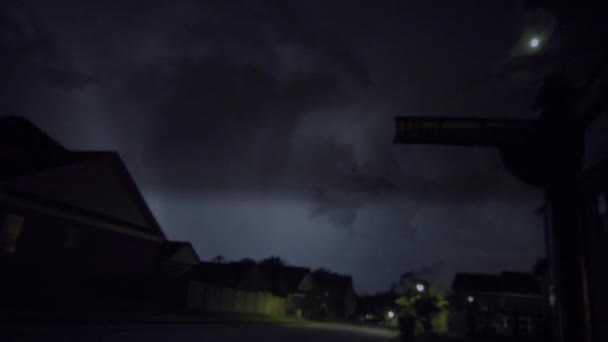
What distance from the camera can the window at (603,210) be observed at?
8625mm

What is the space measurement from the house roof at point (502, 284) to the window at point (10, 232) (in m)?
45.2

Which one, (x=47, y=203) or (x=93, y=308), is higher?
(x=47, y=203)

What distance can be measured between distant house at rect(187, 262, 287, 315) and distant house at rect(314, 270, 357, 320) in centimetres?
2091

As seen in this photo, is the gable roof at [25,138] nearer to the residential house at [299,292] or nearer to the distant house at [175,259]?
the distant house at [175,259]

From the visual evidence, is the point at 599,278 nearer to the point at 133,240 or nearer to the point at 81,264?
the point at 81,264

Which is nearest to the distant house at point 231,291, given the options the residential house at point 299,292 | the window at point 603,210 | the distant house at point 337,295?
the residential house at point 299,292

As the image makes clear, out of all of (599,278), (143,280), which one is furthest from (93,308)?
(599,278)

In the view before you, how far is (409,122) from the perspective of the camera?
10148mm

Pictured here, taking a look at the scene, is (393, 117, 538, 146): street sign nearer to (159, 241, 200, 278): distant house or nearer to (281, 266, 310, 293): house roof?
(159, 241, 200, 278): distant house

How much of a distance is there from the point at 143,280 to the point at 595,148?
78.4 ft

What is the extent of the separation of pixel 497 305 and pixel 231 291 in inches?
1166

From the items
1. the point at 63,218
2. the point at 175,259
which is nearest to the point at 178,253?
the point at 175,259

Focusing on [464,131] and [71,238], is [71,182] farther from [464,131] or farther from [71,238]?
[464,131]

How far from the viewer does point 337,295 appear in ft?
232
